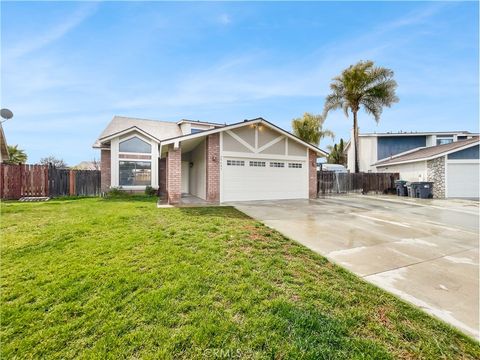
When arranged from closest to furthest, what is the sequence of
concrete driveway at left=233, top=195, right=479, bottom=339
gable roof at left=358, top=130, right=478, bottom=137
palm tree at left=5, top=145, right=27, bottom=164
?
concrete driveway at left=233, top=195, right=479, bottom=339, gable roof at left=358, top=130, right=478, bottom=137, palm tree at left=5, top=145, right=27, bottom=164

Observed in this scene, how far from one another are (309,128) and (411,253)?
24774mm

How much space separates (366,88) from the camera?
1872 centimetres

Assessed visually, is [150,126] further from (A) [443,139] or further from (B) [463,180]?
(A) [443,139]

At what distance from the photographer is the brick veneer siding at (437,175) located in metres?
15.2

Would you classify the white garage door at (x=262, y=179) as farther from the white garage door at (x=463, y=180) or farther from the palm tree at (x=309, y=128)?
the palm tree at (x=309, y=128)

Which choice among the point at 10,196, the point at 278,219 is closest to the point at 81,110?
the point at 10,196

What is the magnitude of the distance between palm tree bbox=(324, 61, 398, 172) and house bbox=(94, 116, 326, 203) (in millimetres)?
9130

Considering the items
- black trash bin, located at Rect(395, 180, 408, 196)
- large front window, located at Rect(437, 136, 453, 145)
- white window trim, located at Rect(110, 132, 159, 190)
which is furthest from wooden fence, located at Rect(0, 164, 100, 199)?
large front window, located at Rect(437, 136, 453, 145)

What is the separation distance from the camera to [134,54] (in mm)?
11445

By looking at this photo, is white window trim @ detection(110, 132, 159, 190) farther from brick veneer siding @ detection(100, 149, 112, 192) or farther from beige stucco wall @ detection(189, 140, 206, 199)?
beige stucco wall @ detection(189, 140, 206, 199)

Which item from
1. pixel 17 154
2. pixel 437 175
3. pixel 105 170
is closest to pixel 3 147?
pixel 17 154

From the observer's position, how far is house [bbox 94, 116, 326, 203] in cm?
1085

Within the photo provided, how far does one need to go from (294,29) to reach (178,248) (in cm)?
1252

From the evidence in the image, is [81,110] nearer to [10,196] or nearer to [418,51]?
[10,196]
